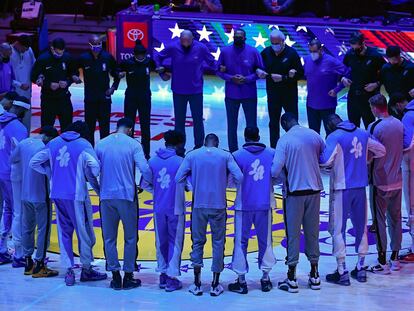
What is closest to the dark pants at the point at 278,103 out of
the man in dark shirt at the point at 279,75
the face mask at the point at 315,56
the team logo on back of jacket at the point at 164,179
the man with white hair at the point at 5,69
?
the man in dark shirt at the point at 279,75

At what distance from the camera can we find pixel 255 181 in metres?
9.05

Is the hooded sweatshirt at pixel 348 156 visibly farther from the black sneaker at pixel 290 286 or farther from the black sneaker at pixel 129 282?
the black sneaker at pixel 129 282

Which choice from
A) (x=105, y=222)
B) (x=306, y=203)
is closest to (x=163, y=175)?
(x=105, y=222)

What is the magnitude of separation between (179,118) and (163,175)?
4631 mm

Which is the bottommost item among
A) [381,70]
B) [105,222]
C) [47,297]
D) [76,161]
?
[47,297]

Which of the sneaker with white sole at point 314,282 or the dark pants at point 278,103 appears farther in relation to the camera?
the dark pants at point 278,103

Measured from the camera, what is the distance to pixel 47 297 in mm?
8922

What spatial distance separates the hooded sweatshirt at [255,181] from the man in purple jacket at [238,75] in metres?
4.32

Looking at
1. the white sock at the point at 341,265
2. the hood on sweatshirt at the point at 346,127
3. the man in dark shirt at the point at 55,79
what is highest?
the man in dark shirt at the point at 55,79

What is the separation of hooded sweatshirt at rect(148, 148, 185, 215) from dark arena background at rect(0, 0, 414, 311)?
79 cm

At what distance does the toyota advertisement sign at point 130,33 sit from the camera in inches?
713

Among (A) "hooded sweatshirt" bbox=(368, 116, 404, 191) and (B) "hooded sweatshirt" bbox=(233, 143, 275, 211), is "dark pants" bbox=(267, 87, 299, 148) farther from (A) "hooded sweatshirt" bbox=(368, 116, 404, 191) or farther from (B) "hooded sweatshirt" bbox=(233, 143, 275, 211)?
(B) "hooded sweatshirt" bbox=(233, 143, 275, 211)

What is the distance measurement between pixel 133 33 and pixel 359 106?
625 centimetres

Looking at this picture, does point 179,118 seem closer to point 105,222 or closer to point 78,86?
point 105,222
